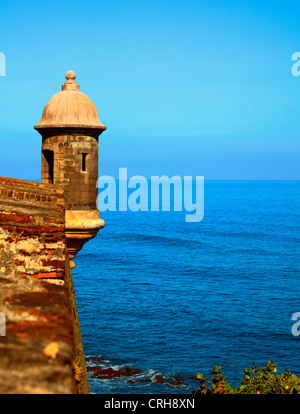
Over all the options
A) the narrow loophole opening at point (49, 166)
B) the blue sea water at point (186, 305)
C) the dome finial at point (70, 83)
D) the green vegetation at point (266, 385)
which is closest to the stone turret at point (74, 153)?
the dome finial at point (70, 83)

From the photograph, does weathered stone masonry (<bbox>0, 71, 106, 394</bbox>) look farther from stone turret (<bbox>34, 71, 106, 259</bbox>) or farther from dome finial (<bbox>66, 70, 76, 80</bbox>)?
dome finial (<bbox>66, 70, 76, 80</bbox>)

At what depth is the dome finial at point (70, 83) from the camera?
57.1 ft

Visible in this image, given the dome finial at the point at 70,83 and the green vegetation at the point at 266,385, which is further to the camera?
the dome finial at the point at 70,83

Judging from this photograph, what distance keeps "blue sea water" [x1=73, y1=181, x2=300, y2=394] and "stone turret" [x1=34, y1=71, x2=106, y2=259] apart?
14796 millimetres

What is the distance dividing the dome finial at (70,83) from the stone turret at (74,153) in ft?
0.64

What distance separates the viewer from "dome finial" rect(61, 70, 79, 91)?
17.4 metres

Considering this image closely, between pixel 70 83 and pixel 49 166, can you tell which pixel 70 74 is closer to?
pixel 70 83

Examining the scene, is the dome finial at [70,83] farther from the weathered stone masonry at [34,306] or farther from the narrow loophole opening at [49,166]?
the weathered stone masonry at [34,306]

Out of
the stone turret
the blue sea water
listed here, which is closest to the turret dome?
the stone turret

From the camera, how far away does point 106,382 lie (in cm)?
3050

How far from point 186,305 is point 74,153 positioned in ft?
108

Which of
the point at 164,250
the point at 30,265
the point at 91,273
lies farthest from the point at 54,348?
the point at 164,250

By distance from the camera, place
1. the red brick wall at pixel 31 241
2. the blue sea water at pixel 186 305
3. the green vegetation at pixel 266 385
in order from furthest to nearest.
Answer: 1. the blue sea water at pixel 186 305
2. the green vegetation at pixel 266 385
3. the red brick wall at pixel 31 241
